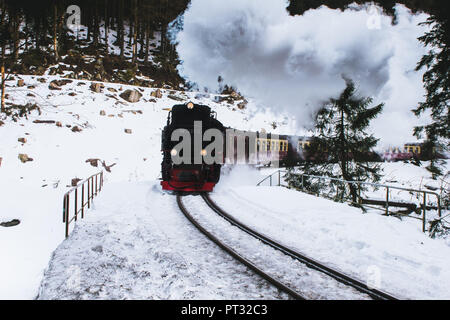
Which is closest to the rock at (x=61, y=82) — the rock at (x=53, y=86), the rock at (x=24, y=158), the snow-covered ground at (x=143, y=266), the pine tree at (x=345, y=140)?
the rock at (x=53, y=86)

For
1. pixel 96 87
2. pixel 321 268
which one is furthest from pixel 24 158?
pixel 321 268

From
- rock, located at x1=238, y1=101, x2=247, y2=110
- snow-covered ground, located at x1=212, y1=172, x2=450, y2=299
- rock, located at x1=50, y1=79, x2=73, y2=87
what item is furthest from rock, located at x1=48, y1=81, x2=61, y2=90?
snow-covered ground, located at x1=212, y1=172, x2=450, y2=299

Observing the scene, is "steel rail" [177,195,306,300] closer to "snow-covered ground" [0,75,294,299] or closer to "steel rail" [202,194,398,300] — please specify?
"steel rail" [202,194,398,300]

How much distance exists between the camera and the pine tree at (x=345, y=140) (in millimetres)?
13242

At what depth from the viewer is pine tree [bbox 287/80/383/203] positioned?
43.4 feet

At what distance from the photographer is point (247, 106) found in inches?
1350

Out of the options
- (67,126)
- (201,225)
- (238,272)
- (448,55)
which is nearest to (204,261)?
(238,272)

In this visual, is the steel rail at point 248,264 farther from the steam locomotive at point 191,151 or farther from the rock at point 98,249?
the steam locomotive at point 191,151

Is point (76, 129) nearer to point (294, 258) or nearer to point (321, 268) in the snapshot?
point (294, 258)

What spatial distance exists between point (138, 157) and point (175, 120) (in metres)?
7.22

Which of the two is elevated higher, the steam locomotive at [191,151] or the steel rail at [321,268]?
the steam locomotive at [191,151]

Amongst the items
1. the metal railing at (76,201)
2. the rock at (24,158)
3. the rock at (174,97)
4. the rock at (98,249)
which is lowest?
the rock at (98,249)

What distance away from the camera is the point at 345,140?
1330cm
